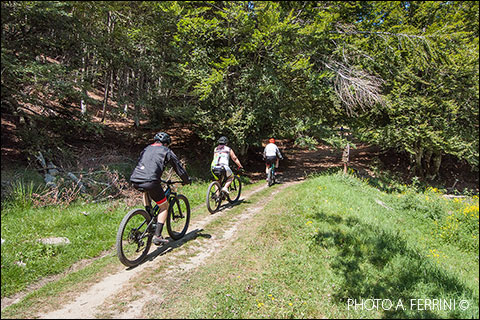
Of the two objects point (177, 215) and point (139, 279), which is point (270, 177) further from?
point (139, 279)

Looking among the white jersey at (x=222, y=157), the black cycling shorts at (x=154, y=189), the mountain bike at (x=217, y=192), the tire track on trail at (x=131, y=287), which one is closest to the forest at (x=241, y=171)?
the tire track on trail at (x=131, y=287)

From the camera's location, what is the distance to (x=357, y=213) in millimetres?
6363

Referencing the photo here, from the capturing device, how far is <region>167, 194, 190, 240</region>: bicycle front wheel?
512cm

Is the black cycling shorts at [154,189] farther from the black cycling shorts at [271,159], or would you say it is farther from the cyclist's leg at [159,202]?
the black cycling shorts at [271,159]

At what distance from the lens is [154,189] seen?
4.41 meters

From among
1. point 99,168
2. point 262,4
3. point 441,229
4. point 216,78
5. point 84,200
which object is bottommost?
point 441,229

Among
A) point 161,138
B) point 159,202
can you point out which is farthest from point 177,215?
point 161,138

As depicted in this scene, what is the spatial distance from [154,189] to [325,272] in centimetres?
334

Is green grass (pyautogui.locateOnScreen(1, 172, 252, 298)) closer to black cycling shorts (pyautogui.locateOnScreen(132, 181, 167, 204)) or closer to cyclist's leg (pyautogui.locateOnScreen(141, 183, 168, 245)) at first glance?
cyclist's leg (pyautogui.locateOnScreen(141, 183, 168, 245))

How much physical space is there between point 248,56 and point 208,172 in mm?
6177

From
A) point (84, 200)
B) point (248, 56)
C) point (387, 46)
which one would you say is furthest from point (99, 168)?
point (387, 46)

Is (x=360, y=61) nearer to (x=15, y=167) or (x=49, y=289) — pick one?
(x=49, y=289)

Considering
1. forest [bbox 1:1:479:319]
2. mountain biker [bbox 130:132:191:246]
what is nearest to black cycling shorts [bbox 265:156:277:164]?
forest [bbox 1:1:479:319]

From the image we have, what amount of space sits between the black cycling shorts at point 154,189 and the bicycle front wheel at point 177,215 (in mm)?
473
